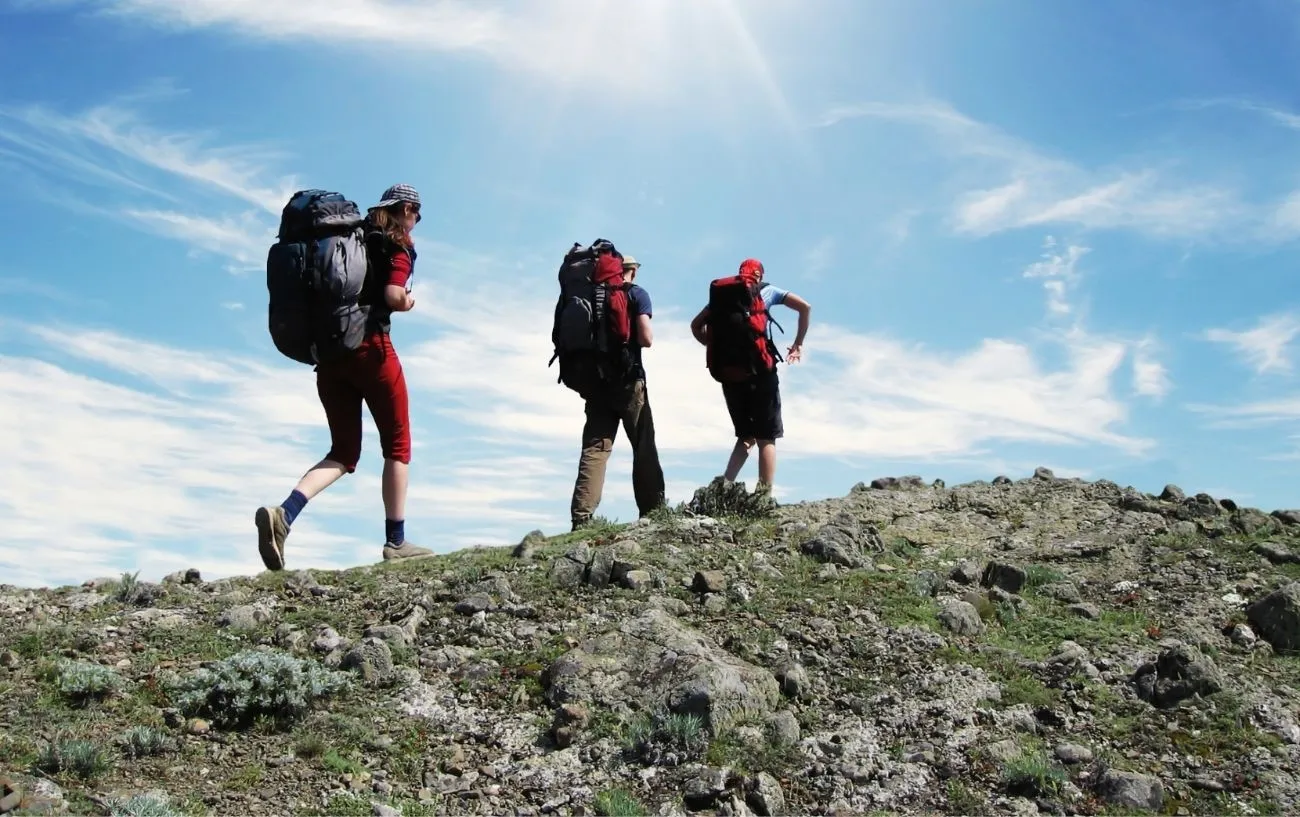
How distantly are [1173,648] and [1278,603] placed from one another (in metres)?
1.64

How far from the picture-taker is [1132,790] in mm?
6309

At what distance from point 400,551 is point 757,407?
4.46 m

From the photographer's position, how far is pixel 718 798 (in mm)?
6070

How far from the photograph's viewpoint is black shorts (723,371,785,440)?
13.0 metres

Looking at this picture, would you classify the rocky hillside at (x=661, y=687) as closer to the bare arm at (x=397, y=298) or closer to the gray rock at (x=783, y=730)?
the gray rock at (x=783, y=730)

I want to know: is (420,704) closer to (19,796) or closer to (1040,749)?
(19,796)

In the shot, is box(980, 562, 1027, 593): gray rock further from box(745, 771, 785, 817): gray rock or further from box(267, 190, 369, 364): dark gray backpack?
box(267, 190, 369, 364): dark gray backpack

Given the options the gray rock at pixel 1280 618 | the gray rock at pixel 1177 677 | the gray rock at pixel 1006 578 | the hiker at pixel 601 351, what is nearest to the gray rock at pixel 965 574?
the gray rock at pixel 1006 578

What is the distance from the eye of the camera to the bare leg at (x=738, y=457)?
1309 cm

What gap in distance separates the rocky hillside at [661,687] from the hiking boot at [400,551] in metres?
0.61

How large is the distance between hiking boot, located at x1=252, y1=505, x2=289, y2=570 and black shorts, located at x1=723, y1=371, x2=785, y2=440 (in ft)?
17.6

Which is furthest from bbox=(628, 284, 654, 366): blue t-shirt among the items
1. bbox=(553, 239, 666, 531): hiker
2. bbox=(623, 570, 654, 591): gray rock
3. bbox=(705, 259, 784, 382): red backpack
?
bbox=(623, 570, 654, 591): gray rock

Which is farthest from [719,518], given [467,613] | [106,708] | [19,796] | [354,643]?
[19,796]

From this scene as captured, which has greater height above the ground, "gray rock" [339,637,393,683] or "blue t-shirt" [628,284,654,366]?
"blue t-shirt" [628,284,654,366]
